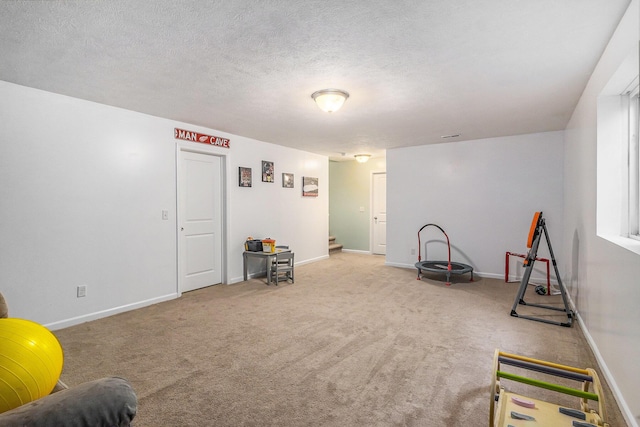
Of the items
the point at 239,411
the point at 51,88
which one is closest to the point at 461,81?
the point at 239,411

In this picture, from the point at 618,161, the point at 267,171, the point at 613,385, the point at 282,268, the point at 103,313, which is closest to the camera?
the point at 613,385

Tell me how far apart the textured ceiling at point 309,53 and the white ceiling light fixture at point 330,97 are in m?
0.09

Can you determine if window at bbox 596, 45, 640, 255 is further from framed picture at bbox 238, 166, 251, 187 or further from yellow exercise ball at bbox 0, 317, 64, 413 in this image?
framed picture at bbox 238, 166, 251, 187

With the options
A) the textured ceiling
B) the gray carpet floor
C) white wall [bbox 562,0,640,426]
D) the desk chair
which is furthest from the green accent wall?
white wall [bbox 562,0,640,426]

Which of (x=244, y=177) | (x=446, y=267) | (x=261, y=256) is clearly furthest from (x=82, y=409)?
(x=446, y=267)

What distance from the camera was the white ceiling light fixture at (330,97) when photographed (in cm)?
320

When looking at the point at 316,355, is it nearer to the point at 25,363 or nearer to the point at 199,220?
the point at 25,363

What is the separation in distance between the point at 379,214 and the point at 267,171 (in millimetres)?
3398

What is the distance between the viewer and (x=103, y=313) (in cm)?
372

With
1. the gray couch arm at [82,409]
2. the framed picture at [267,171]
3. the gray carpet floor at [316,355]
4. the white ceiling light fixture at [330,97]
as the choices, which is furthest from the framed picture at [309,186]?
A: the gray couch arm at [82,409]

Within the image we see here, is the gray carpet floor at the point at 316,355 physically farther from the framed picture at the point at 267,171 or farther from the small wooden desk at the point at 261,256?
the framed picture at the point at 267,171

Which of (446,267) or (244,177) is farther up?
(244,177)

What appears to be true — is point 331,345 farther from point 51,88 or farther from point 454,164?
point 454,164

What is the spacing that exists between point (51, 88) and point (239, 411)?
133 inches
